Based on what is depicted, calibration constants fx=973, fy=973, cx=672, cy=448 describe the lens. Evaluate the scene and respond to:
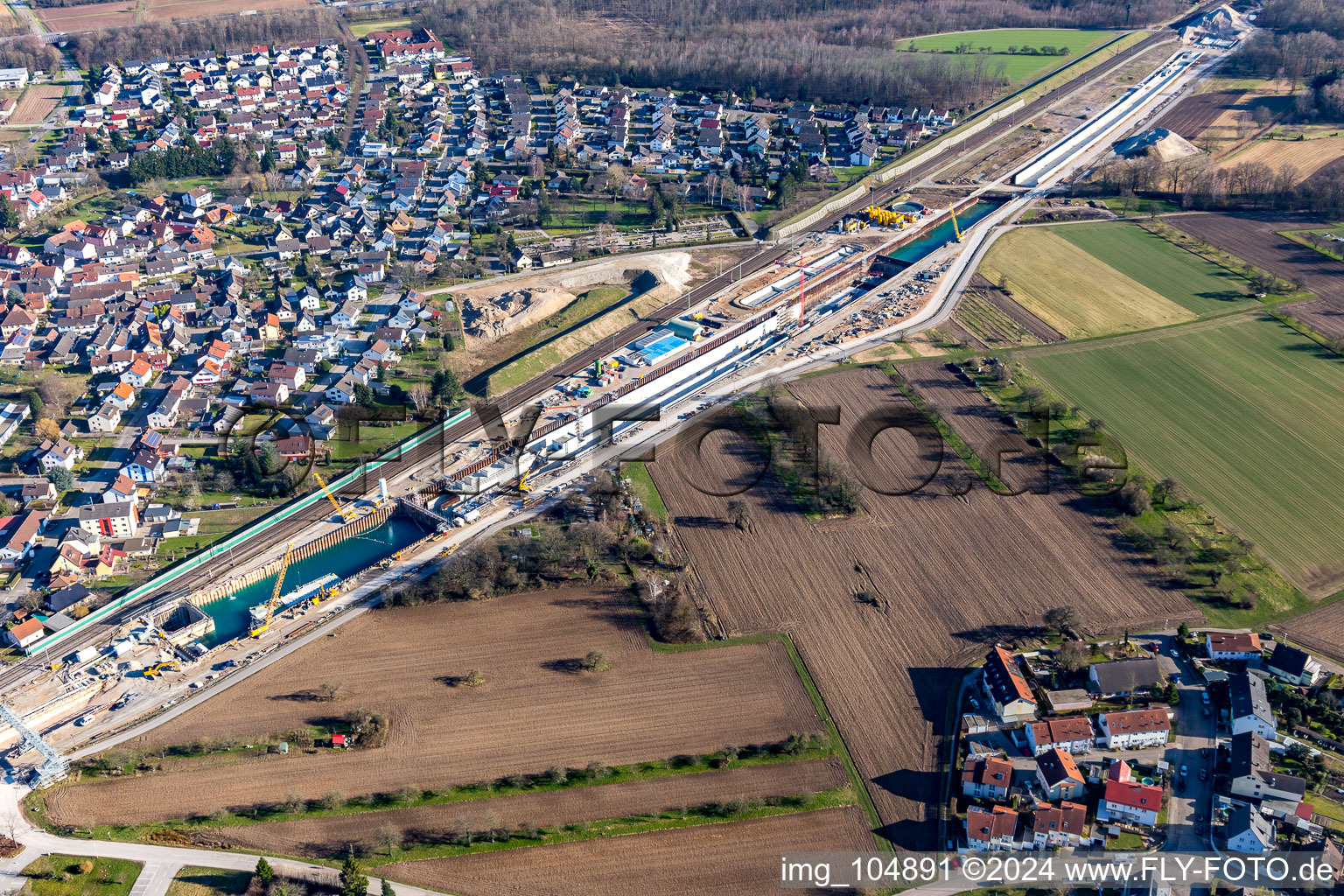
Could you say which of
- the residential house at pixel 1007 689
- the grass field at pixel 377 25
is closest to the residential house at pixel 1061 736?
the residential house at pixel 1007 689

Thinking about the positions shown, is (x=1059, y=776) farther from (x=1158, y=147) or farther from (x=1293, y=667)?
(x=1158, y=147)

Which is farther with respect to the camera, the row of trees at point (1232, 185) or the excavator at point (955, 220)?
the row of trees at point (1232, 185)

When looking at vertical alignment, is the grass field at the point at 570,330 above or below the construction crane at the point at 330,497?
above

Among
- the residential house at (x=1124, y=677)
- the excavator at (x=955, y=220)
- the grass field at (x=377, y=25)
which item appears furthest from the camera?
the grass field at (x=377, y=25)

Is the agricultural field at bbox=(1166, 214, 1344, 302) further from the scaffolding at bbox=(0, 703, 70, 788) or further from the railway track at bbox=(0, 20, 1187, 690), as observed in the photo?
the scaffolding at bbox=(0, 703, 70, 788)

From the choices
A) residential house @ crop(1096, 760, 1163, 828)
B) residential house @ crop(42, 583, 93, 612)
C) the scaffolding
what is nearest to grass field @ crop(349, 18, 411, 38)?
residential house @ crop(42, 583, 93, 612)

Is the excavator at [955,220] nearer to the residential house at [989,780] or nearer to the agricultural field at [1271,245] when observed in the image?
the agricultural field at [1271,245]

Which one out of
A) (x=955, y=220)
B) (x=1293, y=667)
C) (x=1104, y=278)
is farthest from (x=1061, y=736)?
(x=955, y=220)
